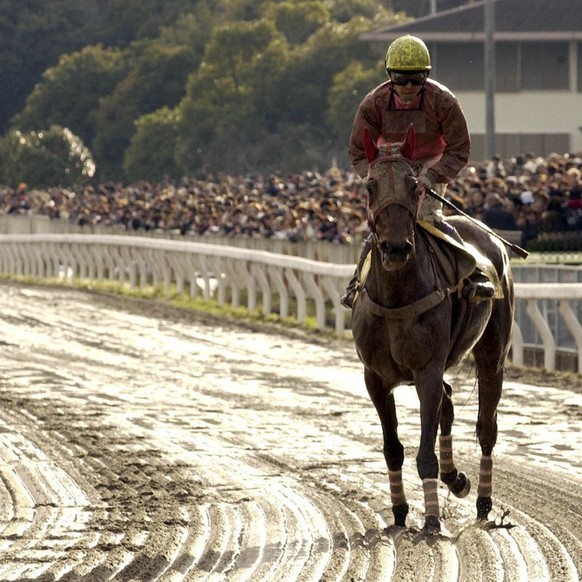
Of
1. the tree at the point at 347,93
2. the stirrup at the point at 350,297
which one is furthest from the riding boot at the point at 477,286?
the tree at the point at 347,93

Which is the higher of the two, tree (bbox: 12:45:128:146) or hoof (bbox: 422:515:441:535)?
tree (bbox: 12:45:128:146)

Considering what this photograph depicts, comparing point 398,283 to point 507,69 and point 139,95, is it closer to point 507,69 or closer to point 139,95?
point 507,69

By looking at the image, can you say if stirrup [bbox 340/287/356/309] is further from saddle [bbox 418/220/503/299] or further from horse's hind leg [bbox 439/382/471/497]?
horse's hind leg [bbox 439/382/471/497]

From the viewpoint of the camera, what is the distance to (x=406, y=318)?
7.96m

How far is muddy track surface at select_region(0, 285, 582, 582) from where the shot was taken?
7336mm

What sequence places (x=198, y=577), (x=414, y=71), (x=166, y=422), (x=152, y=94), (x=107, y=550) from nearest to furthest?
1. (x=198, y=577)
2. (x=107, y=550)
3. (x=414, y=71)
4. (x=166, y=422)
5. (x=152, y=94)

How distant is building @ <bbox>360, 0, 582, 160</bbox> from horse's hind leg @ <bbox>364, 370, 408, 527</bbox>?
42.7 m

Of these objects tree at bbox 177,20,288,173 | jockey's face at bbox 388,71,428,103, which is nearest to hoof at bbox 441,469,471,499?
jockey's face at bbox 388,71,428,103

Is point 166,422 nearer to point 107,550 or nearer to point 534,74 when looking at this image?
point 107,550

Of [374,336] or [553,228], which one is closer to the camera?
[374,336]

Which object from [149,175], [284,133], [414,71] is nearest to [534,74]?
[284,133]

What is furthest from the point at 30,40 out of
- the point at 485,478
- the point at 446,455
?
the point at 485,478

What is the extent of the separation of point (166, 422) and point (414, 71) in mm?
4729

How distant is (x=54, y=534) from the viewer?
26.4ft
